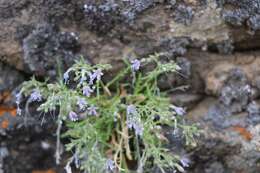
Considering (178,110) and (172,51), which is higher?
(172,51)

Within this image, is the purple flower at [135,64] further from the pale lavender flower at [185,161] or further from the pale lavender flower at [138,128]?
the pale lavender flower at [185,161]

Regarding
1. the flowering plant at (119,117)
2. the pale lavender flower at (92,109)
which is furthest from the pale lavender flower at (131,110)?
the pale lavender flower at (92,109)

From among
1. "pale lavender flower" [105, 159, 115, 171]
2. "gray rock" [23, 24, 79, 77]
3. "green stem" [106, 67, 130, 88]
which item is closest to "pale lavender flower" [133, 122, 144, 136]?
"pale lavender flower" [105, 159, 115, 171]

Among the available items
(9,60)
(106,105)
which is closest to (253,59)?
(106,105)

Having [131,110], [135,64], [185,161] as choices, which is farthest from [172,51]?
[185,161]

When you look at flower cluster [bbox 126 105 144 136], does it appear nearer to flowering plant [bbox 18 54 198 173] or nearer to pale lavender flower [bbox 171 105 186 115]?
flowering plant [bbox 18 54 198 173]

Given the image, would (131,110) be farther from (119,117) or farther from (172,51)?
(172,51)

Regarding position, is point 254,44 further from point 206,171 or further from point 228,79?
point 206,171
